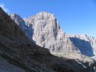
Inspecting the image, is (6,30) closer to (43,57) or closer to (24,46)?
(24,46)

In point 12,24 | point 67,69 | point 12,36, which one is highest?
point 12,24

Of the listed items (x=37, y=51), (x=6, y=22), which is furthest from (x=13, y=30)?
(x=37, y=51)

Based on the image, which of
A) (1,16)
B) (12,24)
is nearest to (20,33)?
(12,24)

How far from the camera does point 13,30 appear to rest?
11619 cm

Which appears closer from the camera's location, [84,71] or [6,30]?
[6,30]

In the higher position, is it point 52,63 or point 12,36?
point 12,36

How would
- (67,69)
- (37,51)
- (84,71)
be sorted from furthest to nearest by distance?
1. (84,71)
2. (67,69)
3. (37,51)

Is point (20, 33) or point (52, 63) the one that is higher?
point (20, 33)

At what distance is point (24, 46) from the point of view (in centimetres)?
10312

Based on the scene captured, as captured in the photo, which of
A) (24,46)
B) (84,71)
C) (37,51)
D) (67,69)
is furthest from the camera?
(84,71)

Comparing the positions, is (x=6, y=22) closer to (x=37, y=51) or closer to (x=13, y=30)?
(x=13, y=30)

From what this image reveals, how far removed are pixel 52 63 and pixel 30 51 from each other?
37.8 feet

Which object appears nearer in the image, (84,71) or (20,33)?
(20,33)

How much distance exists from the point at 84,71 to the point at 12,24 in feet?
179
